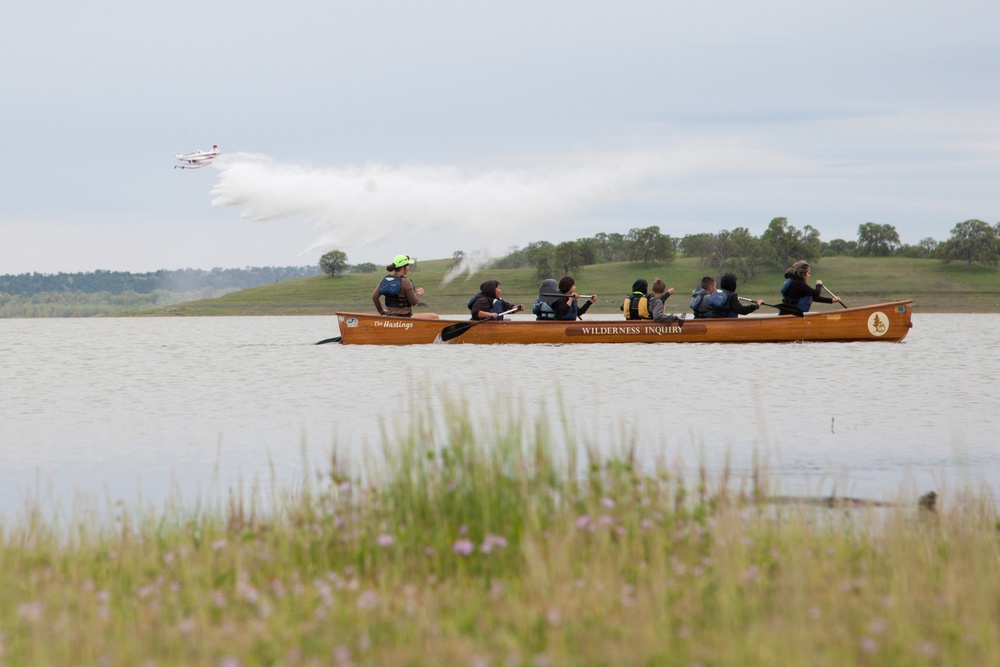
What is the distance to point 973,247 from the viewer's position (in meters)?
147

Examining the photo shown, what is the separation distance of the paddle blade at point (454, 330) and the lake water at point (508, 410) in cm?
50

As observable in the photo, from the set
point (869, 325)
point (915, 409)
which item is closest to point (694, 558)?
point (915, 409)

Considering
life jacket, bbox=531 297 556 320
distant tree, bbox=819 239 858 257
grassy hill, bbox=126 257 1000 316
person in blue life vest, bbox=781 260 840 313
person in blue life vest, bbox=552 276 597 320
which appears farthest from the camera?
distant tree, bbox=819 239 858 257

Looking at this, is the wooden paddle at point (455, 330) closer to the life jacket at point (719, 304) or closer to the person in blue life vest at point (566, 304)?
the person in blue life vest at point (566, 304)

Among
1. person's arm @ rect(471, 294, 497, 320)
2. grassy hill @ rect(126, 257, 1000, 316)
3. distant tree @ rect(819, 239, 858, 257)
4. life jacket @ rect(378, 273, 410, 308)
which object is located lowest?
grassy hill @ rect(126, 257, 1000, 316)

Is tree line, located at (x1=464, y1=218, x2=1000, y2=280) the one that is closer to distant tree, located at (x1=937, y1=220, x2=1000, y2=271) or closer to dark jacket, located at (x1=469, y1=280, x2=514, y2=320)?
distant tree, located at (x1=937, y1=220, x2=1000, y2=271)

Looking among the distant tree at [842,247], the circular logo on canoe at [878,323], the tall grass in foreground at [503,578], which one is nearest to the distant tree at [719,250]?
the distant tree at [842,247]

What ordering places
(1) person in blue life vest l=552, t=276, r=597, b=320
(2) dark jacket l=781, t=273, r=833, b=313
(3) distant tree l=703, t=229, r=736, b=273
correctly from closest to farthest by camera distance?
1. (2) dark jacket l=781, t=273, r=833, b=313
2. (1) person in blue life vest l=552, t=276, r=597, b=320
3. (3) distant tree l=703, t=229, r=736, b=273

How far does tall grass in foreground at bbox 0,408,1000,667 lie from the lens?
5.61 m

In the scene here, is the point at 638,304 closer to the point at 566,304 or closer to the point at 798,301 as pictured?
the point at 566,304

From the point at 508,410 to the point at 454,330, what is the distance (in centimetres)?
2394

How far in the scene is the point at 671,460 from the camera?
1332cm

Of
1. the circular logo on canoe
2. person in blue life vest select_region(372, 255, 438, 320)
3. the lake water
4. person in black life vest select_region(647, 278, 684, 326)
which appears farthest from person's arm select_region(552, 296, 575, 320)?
the circular logo on canoe

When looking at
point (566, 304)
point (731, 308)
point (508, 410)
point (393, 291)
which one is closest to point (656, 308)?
point (731, 308)
